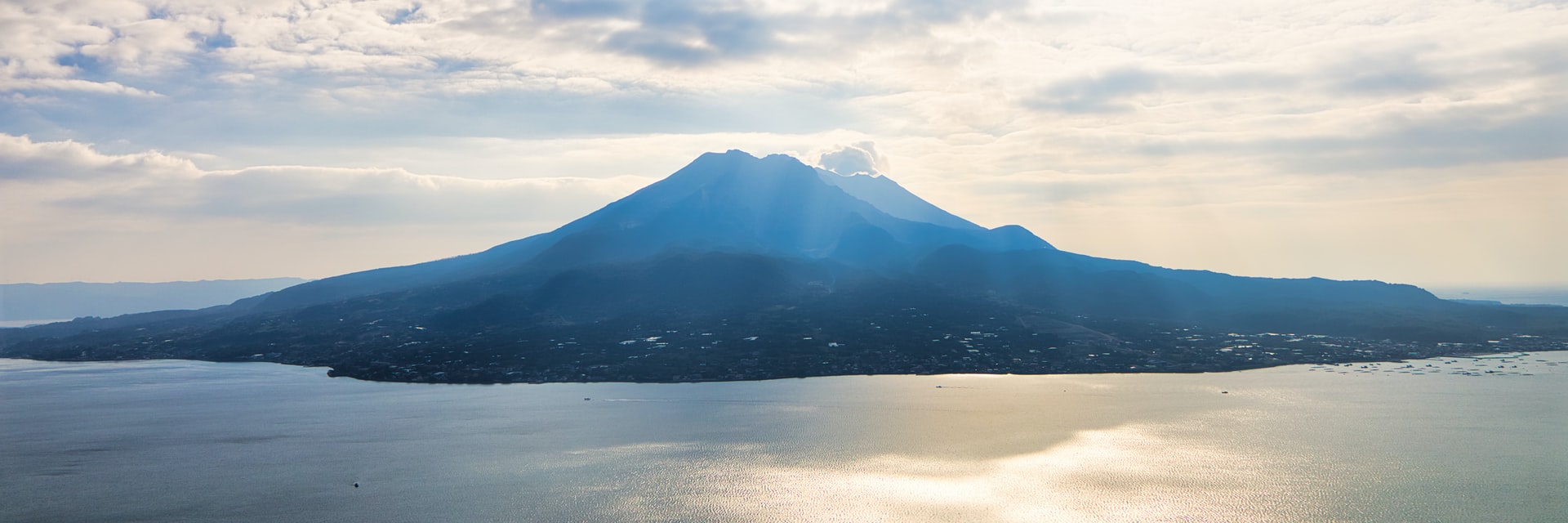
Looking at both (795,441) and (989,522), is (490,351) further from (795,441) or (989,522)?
(989,522)

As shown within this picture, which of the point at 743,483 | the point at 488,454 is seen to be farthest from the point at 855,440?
the point at 488,454

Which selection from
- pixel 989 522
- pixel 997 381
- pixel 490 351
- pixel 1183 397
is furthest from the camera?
pixel 490 351

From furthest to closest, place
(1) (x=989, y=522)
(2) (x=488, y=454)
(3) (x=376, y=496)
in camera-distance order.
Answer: (2) (x=488, y=454) < (3) (x=376, y=496) < (1) (x=989, y=522)

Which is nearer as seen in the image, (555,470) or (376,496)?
(376,496)

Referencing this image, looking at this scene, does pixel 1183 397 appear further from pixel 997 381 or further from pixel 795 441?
pixel 795 441

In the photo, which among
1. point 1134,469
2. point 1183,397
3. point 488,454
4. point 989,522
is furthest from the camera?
point 1183,397

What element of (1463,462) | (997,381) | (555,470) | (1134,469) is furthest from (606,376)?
(1463,462)
